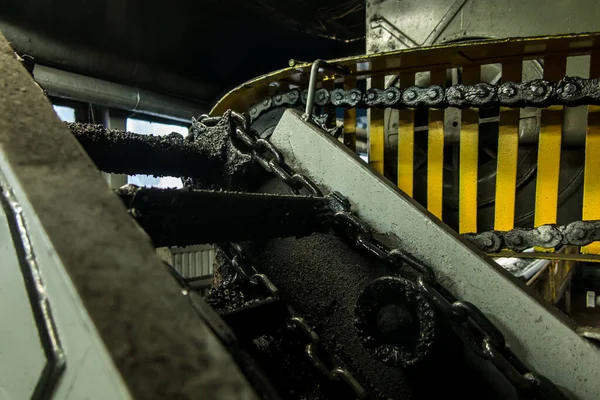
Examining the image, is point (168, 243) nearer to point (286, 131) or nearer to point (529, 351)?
point (286, 131)

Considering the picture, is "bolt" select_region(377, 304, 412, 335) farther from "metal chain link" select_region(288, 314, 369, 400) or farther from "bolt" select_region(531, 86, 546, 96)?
"bolt" select_region(531, 86, 546, 96)

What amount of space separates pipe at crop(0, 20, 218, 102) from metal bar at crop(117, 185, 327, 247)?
3446 millimetres

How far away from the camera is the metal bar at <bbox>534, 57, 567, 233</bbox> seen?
2.54 m

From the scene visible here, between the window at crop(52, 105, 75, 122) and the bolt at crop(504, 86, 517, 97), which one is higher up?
the window at crop(52, 105, 75, 122)

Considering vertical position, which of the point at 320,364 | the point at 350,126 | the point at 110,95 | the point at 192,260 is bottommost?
the point at 192,260

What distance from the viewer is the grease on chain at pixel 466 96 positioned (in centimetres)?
217

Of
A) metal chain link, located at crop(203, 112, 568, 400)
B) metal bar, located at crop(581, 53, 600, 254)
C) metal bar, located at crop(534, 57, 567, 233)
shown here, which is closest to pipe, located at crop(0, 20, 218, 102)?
metal chain link, located at crop(203, 112, 568, 400)

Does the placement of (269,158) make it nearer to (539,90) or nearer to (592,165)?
(539,90)

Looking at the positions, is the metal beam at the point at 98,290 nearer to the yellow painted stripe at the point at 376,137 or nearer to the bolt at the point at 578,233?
the bolt at the point at 578,233

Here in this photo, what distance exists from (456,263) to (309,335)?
1.53 ft

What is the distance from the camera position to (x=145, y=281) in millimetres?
684

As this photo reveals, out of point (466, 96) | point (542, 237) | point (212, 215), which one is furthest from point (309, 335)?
point (466, 96)

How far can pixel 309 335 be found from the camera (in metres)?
1.35

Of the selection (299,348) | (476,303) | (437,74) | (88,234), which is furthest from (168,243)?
(437,74)
